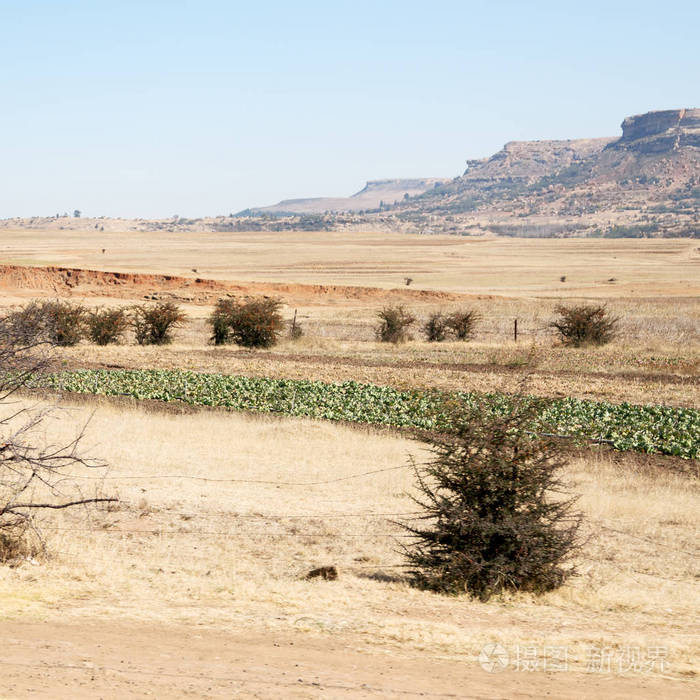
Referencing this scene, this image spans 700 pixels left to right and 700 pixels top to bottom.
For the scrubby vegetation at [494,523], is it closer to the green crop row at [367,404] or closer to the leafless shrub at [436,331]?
the green crop row at [367,404]

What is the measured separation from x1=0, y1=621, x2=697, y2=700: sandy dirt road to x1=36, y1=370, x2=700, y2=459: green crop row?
14.3 m

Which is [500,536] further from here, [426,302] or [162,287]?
[162,287]

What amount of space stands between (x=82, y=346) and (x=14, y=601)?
37046 millimetres

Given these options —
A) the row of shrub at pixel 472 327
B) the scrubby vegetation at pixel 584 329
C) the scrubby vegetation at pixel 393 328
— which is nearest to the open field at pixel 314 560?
the scrubby vegetation at pixel 584 329

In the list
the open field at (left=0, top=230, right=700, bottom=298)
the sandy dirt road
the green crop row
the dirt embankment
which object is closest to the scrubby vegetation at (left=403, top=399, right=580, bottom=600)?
the sandy dirt road

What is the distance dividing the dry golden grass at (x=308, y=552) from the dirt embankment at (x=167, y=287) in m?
50.2

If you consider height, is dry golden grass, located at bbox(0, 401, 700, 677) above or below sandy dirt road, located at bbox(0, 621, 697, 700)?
below

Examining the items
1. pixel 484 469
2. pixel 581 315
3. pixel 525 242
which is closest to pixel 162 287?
pixel 581 315

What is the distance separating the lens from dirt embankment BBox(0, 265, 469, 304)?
76.6 meters

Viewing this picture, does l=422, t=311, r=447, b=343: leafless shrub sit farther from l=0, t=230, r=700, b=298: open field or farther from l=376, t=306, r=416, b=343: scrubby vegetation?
l=0, t=230, r=700, b=298: open field

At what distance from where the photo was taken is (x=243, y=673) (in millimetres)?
9055

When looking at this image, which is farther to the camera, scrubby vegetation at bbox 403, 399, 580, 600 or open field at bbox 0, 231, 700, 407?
open field at bbox 0, 231, 700, 407

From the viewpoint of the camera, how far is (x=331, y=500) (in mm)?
20172

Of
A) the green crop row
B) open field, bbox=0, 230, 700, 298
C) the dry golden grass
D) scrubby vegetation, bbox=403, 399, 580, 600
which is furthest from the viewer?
open field, bbox=0, 230, 700, 298
